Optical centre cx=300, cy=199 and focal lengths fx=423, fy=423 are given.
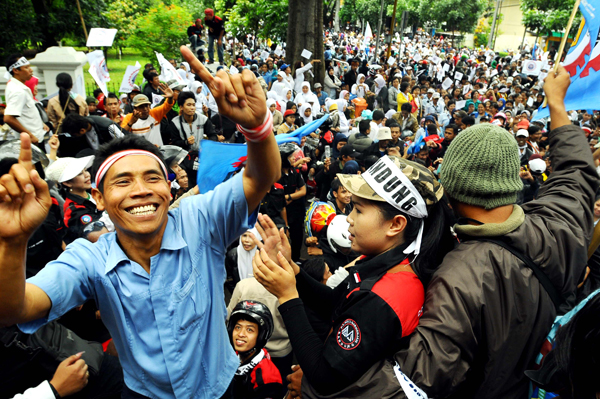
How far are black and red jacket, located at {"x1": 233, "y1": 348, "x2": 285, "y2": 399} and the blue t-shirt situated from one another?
1.22 meters

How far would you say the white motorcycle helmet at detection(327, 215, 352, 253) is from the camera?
3938 millimetres

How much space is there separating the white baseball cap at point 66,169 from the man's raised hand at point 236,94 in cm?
318

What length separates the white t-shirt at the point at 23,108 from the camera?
580 cm

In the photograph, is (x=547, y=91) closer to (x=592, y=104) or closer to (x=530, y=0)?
(x=592, y=104)

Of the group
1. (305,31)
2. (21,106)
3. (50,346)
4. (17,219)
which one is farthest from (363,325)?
(305,31)

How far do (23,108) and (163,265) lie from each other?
18.9 feet

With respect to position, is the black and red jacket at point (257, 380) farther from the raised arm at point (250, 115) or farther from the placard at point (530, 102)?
the placard at point (530, 102)

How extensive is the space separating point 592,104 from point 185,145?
545 centimetres

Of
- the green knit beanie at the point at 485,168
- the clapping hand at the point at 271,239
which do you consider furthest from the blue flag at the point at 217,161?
the green knit beanie at the point at 485,168

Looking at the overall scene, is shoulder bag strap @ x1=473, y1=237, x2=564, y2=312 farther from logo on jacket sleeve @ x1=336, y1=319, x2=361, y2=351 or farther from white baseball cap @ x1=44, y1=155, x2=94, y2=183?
white baseball cap @ x1=44, y1=155, x2=94, y2=183

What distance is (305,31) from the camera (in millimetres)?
14781

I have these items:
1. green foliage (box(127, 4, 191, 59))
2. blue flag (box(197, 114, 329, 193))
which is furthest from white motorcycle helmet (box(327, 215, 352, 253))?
green foliage (box(127, 4, 191, 59))

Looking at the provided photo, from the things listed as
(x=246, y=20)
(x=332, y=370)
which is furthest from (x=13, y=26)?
(x=332, y=370)

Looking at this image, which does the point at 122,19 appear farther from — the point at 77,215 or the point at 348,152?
the point at 77,215
